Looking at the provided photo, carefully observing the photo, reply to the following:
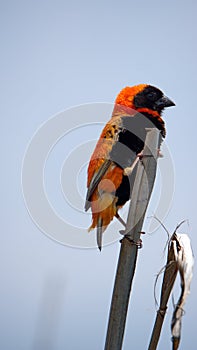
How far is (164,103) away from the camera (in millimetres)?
4570

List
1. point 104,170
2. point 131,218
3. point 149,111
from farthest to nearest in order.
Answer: point 149,111 < point 104,170 < point 131,218

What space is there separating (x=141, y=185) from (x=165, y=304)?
1.50ft

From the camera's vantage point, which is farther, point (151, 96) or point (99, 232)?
point (151, 96)

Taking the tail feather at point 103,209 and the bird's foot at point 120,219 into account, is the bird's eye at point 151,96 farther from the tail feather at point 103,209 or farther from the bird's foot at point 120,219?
the bird's foot at point 120,219

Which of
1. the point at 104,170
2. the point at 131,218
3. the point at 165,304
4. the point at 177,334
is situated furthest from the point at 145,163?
the point at 104,170

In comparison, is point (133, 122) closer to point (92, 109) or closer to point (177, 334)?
point (92, 109)

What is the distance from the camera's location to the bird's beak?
14.9 ft

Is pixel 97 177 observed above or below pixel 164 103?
below

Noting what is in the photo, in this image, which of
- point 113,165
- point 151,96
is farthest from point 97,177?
point 151,96

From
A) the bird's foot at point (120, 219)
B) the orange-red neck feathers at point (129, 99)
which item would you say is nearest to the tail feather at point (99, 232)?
the bird's foot at point (120, 219)

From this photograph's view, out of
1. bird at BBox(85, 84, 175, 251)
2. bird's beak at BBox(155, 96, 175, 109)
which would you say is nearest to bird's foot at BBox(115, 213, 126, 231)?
bird at BBox(85, 84, 175, 251)

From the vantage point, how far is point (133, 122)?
13.1 feet

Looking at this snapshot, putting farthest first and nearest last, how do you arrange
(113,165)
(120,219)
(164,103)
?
(164,103) < (113,165) < (120,219)

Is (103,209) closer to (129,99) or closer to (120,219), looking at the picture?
(120,219)
